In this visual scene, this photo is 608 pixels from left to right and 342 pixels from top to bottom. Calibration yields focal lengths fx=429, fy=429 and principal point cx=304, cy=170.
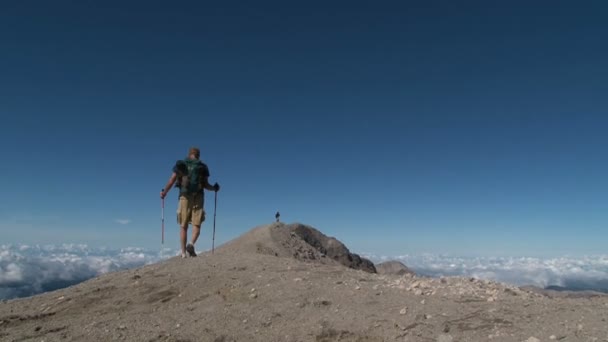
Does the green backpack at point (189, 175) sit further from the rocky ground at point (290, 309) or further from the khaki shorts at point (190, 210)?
the rocky ground at point (290, 309)

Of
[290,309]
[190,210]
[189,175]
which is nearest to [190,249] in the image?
[190,210]

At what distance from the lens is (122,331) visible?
7820 millimetres

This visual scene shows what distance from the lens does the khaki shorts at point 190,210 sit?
44.9 feet

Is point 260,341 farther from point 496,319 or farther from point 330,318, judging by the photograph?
point 496,319

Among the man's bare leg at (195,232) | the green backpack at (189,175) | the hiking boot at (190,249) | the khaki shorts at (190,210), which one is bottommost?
the hiking boot at (190,249)

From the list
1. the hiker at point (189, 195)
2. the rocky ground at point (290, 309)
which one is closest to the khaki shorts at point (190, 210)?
the hiker at point (189, 195)

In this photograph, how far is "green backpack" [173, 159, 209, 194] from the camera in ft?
45.1

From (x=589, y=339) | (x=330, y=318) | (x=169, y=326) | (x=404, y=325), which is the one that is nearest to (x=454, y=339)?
(x=404, y=325)

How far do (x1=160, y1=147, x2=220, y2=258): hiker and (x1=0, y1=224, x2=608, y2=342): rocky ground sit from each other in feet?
5.22

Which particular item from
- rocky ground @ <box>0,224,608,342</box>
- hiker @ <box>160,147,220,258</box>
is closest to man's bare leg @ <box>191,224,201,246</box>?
hiker @ <box>160,147,220,258</box>

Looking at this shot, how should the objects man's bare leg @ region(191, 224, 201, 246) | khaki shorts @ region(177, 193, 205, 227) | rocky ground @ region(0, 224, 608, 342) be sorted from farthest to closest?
man's bare leg @ region(191, 224, 201, 246), khaki shorts @ region(177, 193, 205, 227), rocky ground @ region(0, 224, 608, 342)

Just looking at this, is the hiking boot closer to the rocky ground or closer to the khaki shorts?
the khaki shorts

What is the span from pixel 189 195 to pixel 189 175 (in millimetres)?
648

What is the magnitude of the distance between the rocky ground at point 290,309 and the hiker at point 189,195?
1.59m
